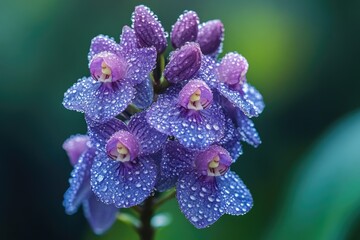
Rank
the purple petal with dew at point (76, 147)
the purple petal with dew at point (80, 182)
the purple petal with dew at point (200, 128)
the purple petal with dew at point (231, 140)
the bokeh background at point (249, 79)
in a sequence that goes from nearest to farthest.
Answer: the purple petal with dew at point (200, 128) → the purple petal with dew at point (231, 140) → the purple petal with dew at point (80, 182) → the purple petal with dew at point (76, 147) → the bokeh background at point (249, 79)

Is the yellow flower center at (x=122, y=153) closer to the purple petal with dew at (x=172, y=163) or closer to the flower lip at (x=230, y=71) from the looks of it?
the purple petal with dew at (x=172, y=163)

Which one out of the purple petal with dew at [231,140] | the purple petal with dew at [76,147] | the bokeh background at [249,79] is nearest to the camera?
the purple petal with dew at [231,140]

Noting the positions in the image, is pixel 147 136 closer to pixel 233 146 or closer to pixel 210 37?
pixel 233 146

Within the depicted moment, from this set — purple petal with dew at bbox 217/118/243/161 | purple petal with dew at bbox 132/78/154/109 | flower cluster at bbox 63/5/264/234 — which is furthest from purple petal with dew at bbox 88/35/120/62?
purple petal with dew at bbox 217/118/243/161

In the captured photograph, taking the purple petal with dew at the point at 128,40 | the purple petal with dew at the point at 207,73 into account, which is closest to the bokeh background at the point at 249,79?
the purple petal with dew at the point at 207,73

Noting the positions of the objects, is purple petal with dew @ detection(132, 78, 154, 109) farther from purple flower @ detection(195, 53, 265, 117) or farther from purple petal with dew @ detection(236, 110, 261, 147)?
purple petal with dew @ detection(236, 110, 261, 147)

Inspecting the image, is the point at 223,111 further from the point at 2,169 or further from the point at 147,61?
the point at 2,169
